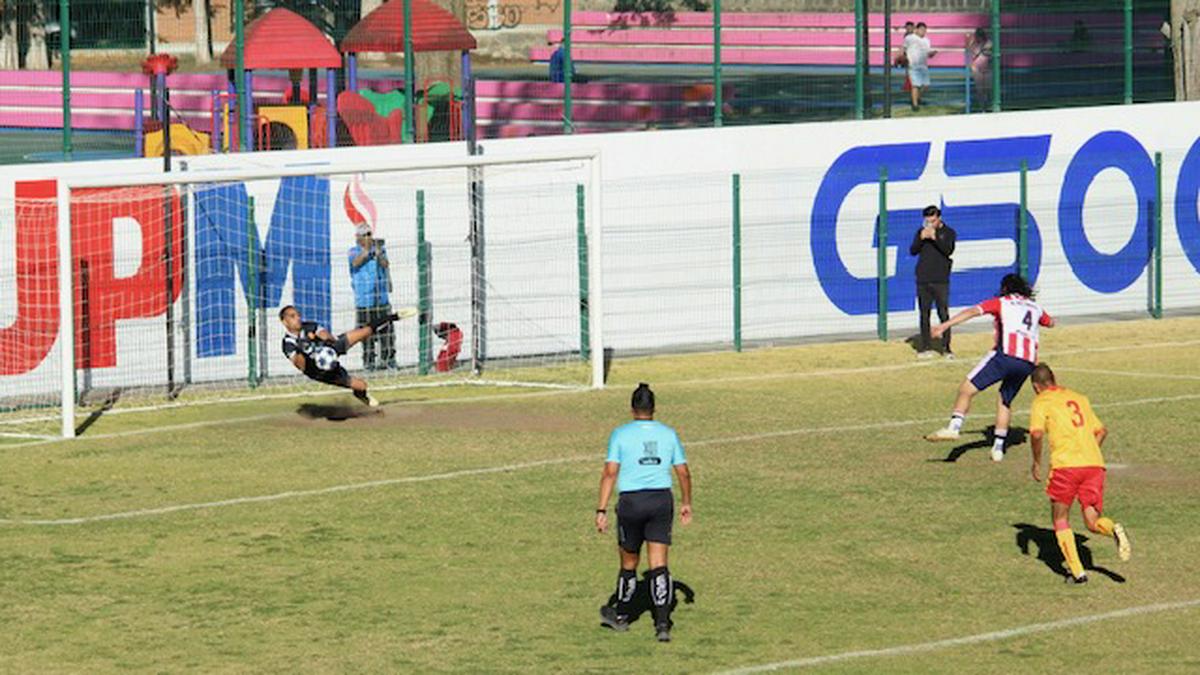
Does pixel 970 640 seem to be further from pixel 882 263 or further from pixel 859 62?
pixel 859 62

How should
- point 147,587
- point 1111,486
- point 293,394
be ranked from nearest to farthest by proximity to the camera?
point 147,587 → point 1111,486 → point 293,394

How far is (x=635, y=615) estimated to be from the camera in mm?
15930

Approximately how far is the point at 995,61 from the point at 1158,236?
11.5ft

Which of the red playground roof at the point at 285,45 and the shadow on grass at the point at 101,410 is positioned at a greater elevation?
the red playground roof at the point at 285,45

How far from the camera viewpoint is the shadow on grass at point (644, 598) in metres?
15.7

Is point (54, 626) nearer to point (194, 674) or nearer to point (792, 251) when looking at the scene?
point (194, 674)

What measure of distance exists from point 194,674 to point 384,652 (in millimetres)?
1267

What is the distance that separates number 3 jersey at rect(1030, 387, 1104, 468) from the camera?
16.7 meters

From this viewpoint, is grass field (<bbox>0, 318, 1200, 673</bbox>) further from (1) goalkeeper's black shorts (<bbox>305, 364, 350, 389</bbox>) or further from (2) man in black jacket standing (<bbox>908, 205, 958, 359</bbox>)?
(2) man in black jacket standing (<bbox>908, 205, 958, 359</bbox>)

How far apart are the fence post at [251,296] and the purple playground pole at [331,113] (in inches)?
71.2

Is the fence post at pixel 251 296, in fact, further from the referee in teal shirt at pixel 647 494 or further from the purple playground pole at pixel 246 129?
the referee in teal shirt at pixel 647 494

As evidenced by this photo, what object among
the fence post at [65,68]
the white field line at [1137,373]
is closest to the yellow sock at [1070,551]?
the white field line at [1137,373]

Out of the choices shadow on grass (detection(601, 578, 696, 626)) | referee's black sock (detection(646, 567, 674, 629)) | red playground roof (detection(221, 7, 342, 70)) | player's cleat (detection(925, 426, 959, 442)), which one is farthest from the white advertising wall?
referee's black sock (detection(646, 567, 674, 629))

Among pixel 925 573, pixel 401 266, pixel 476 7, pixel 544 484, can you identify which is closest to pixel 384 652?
pixel 925 573
